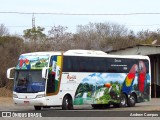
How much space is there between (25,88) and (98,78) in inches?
206

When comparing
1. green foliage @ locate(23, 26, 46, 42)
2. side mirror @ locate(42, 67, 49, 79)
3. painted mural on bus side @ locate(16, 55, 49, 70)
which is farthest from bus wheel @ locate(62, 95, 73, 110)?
green foliage @ locate(23, 26, 46, 42)

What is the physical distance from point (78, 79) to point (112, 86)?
302cm

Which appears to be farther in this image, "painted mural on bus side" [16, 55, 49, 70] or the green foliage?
the green foliage

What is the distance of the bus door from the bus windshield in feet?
1.53

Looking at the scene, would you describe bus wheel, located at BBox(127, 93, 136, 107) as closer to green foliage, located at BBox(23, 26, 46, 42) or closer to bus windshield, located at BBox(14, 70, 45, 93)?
bus windshield, located at BBox(14, 70, 45, 93)

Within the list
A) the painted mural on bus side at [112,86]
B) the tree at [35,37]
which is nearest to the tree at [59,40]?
the tree at [35,37]

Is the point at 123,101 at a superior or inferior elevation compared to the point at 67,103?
inferior

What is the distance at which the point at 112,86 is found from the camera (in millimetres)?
29797

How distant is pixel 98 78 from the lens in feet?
95.3

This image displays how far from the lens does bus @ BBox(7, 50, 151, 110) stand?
2609cm

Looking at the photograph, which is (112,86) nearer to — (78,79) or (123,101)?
(123,101)

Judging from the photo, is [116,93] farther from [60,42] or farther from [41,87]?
[60,42]

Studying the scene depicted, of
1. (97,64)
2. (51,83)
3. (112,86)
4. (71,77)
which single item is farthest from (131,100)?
(51,83)

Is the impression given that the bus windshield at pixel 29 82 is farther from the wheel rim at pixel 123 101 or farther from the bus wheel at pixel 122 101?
the wheel rim at pixel 123 101
